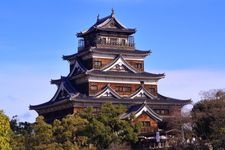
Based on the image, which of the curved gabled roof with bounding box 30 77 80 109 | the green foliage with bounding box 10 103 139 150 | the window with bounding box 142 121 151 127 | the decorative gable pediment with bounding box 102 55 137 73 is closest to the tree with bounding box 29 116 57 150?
the green foliage with bounding box 10 103 139 150

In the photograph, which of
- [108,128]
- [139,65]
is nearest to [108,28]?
[139,65]

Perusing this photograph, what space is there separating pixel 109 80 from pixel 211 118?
521 inches

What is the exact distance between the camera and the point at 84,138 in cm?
3425

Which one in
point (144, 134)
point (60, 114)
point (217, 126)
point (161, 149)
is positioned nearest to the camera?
point (217, 126)

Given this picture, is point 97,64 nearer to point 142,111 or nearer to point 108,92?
point 108,92

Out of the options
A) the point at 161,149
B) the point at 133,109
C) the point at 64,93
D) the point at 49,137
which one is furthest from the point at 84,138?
the point at 64,93

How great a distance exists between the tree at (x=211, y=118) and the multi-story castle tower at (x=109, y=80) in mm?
7721

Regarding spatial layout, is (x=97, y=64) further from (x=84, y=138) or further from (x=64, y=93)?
(x=84, y=138)

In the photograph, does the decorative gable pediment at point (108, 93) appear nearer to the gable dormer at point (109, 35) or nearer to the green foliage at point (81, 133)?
the gable dormer at point (109, 35)

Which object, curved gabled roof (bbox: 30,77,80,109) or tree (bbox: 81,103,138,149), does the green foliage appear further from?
curved gabled roof (bbox: 30,77,80,109)

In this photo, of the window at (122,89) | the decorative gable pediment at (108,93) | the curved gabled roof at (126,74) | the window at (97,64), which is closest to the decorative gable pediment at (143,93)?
the window at (122,89)

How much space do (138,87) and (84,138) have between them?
13.8 metres

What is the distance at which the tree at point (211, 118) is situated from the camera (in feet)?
109

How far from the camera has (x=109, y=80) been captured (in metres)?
46.1
